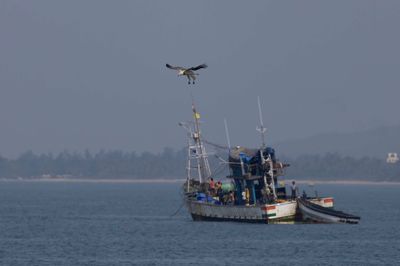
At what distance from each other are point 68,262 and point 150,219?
2403 inches

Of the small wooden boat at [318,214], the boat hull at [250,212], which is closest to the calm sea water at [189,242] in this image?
the boat hull at [250,212]

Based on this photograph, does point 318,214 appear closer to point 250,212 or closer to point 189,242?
point 250,212

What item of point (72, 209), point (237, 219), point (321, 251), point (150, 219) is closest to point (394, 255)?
point (321, 251)

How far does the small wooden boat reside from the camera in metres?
142

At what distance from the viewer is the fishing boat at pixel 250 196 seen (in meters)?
142

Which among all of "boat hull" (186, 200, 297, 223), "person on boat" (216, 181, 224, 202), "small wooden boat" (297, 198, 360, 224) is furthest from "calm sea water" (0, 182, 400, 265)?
"person on boat" (216, 181, 224, 202)

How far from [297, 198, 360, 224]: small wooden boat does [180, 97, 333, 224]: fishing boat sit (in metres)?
0.87

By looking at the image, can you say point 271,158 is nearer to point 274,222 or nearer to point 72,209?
point 274,222

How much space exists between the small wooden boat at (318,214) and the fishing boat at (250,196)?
0.87 meters

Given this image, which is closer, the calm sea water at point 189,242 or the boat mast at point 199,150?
the calm sea water at point 189,242

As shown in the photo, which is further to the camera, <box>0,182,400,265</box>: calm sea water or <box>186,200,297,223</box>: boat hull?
<box>186,200,297,223</box>: boat hull

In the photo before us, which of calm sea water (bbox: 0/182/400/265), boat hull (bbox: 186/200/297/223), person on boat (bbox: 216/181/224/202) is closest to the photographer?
calm sea water (bbox: 0/182/400/265)

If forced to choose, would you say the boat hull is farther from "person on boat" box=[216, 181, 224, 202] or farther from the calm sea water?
"person on boat" box=[216, 181, 224, 202]

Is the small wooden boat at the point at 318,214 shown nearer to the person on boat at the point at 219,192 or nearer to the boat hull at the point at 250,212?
the boat hull at the point at 250,212
